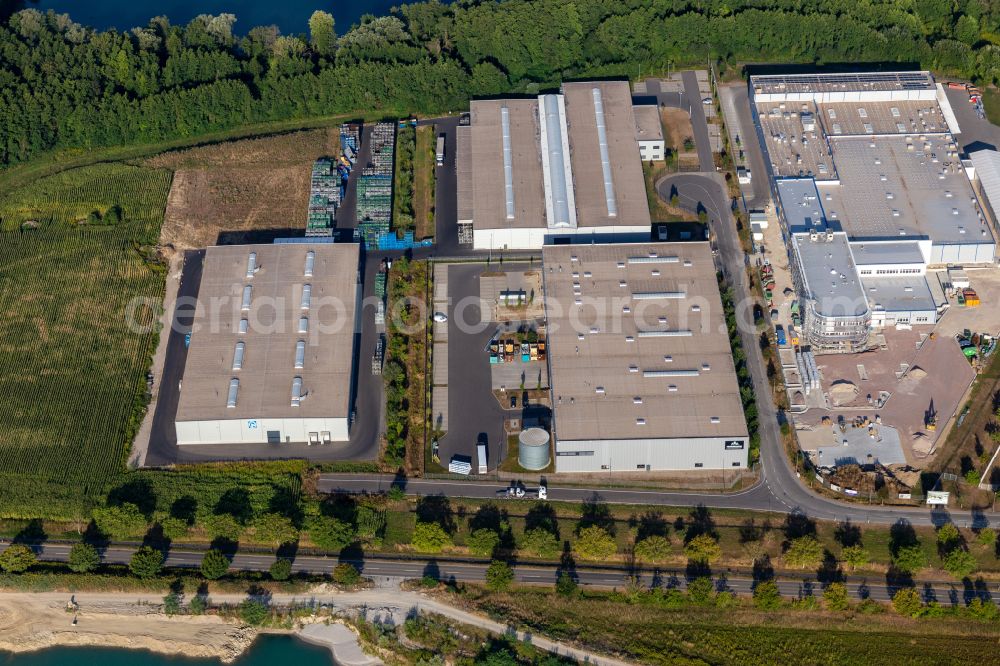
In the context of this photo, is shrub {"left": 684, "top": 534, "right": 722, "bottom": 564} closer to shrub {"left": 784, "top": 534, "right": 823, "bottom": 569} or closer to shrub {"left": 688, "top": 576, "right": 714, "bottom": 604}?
shrub {"left": 688, "top": 576, "right": 714, "bottom": 604}

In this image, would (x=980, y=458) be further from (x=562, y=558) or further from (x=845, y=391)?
(x=562, y=558)

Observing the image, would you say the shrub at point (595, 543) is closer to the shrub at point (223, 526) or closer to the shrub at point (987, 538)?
the shrub at point (223, 526)

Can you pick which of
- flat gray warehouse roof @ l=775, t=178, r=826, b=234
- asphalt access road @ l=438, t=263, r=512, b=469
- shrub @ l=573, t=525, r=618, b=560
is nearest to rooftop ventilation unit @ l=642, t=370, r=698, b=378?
asphalt access road @ l=438, t=263, r=512, b=469

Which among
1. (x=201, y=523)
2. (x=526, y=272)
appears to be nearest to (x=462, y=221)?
(x=526, y=272)

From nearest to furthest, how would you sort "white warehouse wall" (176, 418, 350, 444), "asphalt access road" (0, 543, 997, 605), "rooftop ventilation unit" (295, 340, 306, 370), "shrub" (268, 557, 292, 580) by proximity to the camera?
"asphalt access road" (0, 543, 997, 605) < "shrub" (268, 557, 292, 580) < "white warehouse wall" (176, 418, 350, 444) < "rooftop ventilation unit" (295, 340, 306, 370)

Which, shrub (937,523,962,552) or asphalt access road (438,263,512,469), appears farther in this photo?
asphalt access road (438,263,512,469)

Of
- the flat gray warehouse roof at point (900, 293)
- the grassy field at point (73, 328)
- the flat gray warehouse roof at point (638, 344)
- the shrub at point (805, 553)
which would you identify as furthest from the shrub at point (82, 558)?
the flat gray warehouse roof at point (900, 293)
